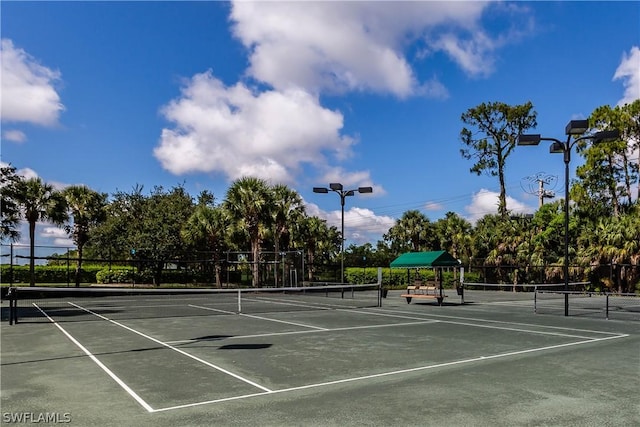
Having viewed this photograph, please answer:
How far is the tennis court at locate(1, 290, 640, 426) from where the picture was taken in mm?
5742

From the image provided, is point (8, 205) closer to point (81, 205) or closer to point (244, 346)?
point (81, 205)

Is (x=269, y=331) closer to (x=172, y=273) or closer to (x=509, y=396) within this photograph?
(x=509, y=396)

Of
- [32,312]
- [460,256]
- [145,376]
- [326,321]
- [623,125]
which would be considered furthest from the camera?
[460,256]

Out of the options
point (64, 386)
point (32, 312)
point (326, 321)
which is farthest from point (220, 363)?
point (32, 312)

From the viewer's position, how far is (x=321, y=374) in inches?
309

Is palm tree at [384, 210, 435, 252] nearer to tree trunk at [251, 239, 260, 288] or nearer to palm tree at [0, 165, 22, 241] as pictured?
tree trunk at [251, 239, 260, 288]

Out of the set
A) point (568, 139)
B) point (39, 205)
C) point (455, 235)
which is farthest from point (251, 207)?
point (568, 139)

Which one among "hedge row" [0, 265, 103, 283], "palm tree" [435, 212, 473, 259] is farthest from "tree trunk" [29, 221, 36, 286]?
"palm tree" [435, 212, 473, 259]

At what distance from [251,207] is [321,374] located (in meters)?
30.5

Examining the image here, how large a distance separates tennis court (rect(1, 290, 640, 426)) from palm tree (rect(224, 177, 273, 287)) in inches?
924

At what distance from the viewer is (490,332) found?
42.8ft

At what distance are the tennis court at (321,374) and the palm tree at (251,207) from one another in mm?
23479

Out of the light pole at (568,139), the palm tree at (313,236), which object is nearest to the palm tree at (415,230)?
the palm tree at (313,236)

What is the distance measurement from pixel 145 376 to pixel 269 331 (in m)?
5.75
